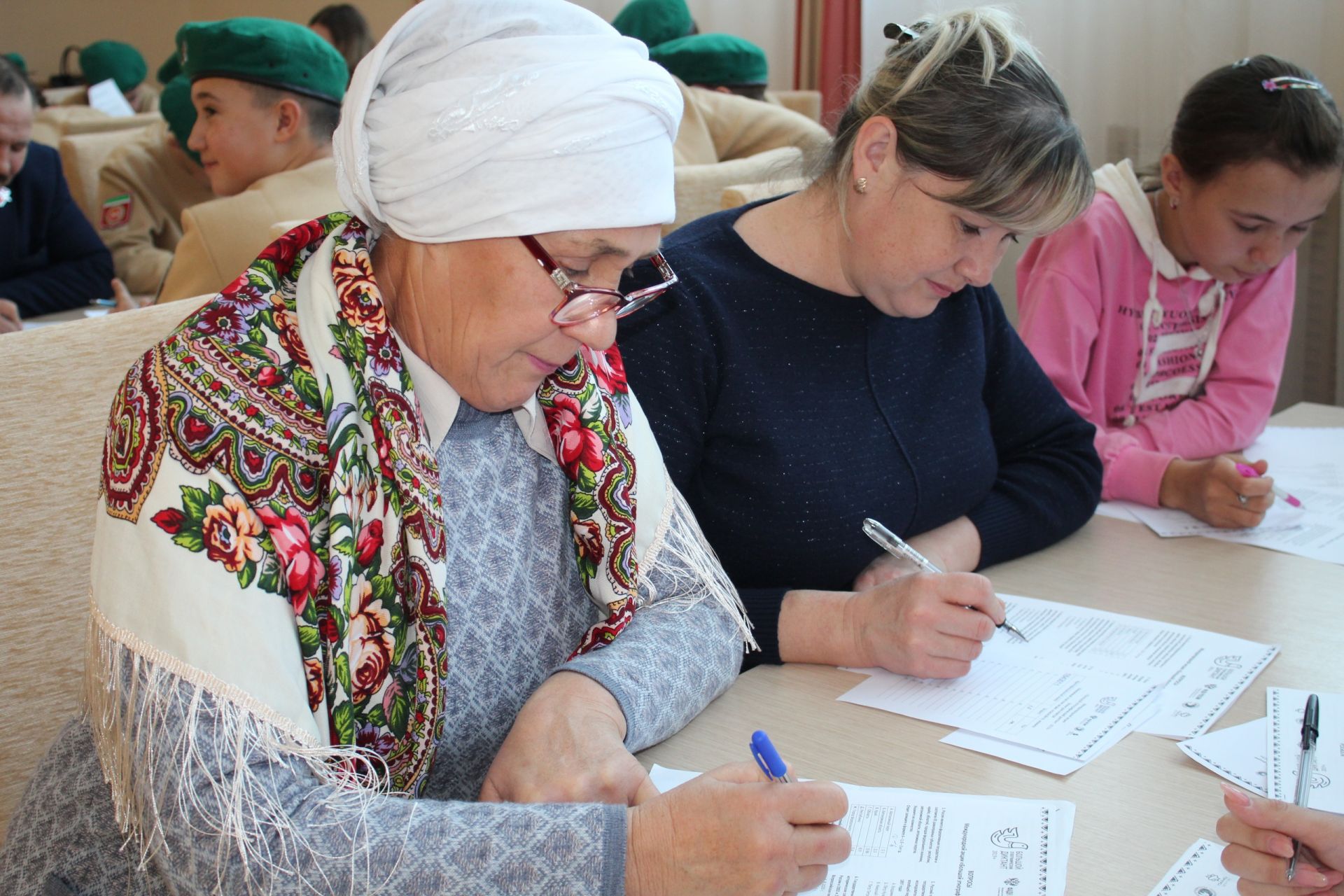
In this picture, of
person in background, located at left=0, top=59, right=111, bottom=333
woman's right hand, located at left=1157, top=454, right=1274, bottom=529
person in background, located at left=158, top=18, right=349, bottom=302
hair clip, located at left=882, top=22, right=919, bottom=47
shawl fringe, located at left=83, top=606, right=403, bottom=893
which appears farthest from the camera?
person in background, located at left=0, top=59, right=111, bottom=333

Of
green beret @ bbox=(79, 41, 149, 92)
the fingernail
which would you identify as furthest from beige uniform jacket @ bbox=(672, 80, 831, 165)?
green beret @ bbox=(79, 41, 149, 92)

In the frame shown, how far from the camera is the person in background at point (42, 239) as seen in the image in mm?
3354

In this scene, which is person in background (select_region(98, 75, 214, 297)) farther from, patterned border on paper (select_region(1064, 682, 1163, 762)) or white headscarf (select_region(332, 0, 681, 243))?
patterned border on paper (select_region(1064, 682, 1163, 762))

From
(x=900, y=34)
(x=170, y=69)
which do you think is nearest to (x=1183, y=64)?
(x=900, y=34)

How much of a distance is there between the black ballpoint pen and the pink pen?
605 mm

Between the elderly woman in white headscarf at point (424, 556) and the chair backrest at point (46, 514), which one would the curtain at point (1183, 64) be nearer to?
the elderly woman in white headscarf at point (424, 556)

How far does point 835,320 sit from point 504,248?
0.61 metres

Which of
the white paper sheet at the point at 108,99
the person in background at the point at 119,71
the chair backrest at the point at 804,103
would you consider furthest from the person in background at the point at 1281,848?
the person in background at the point at 119,71

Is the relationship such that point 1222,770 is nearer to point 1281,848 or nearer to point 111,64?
point 1281,848

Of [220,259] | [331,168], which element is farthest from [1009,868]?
[331,168]

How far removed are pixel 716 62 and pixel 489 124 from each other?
10.3 feet

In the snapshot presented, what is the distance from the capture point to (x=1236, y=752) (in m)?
1.05

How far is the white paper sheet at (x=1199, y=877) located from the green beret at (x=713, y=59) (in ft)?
11.1

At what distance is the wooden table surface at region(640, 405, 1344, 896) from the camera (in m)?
0.95
